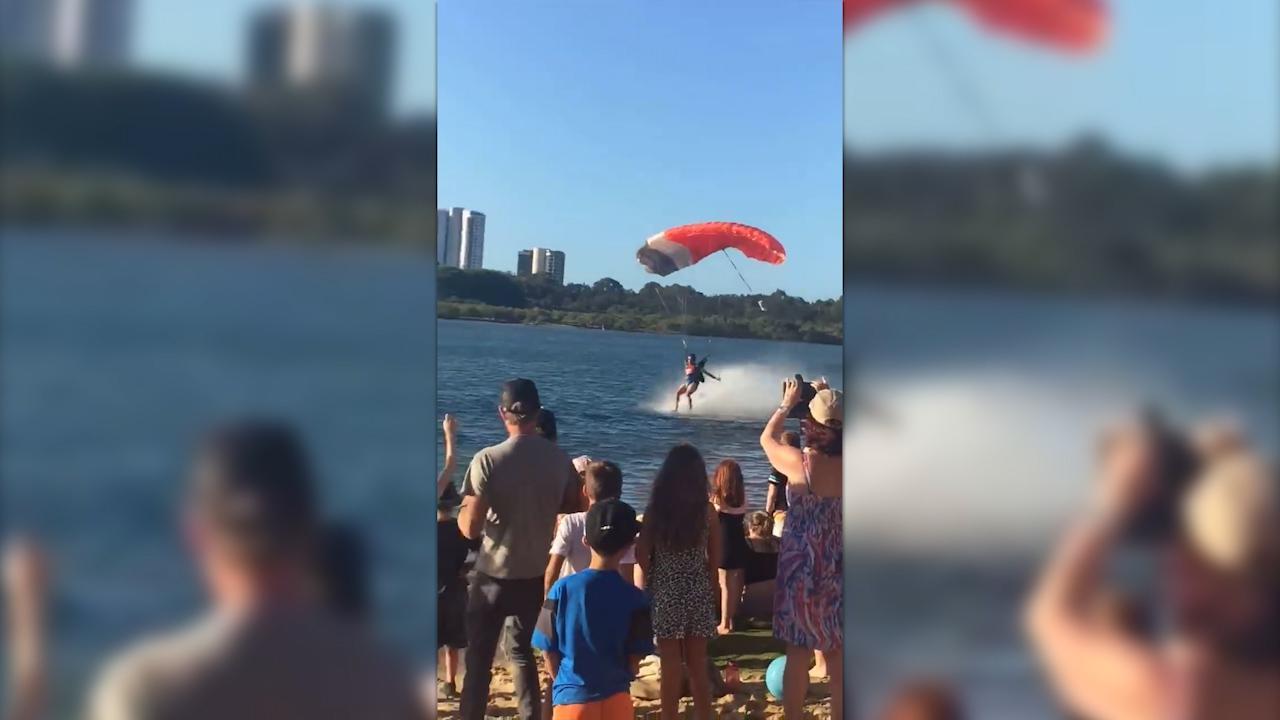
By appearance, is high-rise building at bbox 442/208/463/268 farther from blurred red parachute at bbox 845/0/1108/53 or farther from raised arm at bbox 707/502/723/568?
blurred red parachute at bbox 845/0/1108/53

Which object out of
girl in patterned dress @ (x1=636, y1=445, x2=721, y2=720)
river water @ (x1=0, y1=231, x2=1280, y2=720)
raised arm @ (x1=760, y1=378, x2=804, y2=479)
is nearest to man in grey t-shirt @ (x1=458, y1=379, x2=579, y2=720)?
girl in patterned dress @ (x1=636, y1=445, x2=721, y2=720)

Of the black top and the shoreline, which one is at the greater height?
the shoreline

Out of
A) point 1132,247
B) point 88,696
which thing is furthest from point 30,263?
point 1132,247

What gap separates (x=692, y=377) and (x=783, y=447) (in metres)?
4.10

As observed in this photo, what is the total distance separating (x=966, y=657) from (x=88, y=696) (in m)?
1.34

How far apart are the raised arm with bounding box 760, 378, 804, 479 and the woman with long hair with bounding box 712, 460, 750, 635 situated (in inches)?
23.8

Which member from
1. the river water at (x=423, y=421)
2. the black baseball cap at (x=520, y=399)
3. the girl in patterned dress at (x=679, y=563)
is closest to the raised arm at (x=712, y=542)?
the girl in patterned dress at (x=679, y=563)

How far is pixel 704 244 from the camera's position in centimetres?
789

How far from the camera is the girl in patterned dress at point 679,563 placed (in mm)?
4586

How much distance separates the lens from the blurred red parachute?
5.66ft

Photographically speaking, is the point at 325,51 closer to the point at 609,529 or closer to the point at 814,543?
the point at 609,529

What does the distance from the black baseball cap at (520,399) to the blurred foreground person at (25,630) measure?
9.50ft

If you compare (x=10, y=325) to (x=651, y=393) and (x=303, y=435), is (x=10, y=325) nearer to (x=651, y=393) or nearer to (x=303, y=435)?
(x=303, y=435)

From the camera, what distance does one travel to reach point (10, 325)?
4.92ft
